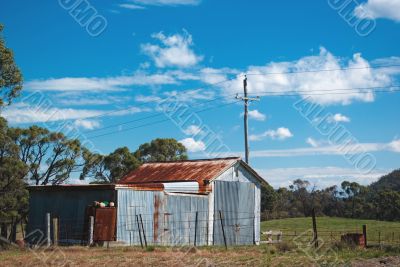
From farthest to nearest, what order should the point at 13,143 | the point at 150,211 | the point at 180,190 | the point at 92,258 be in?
the point at 13,143
the point at 180,190
the point at 150,211
the point at 92,258

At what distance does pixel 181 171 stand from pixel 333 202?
62.2m

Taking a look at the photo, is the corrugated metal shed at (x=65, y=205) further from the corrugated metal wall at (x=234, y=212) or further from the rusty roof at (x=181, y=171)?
the corrugated metal wall at (x=234, y=212)

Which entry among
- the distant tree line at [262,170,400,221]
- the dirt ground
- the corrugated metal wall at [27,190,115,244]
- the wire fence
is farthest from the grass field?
the distant tree line at [262,170,400,221]

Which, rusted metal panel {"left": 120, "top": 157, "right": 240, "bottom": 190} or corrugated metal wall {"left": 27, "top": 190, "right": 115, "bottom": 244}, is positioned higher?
rusted metal panel {"left": 120, "top": 157, "right": 240, "bottom": 190}

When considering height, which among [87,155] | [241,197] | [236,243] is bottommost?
[236,243]

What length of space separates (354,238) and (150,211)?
9.37m

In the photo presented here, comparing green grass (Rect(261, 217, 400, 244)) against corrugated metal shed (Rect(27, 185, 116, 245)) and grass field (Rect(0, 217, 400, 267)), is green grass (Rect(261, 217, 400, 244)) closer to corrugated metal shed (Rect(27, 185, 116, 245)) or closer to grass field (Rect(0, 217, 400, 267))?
grass field (Rect(0, 217, 400, 267))

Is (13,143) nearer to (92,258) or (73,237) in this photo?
(73,237)

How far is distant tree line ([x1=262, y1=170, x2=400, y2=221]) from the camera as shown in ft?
248

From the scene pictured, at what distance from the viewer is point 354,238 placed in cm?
2369

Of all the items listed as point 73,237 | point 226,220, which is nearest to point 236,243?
point 226,220

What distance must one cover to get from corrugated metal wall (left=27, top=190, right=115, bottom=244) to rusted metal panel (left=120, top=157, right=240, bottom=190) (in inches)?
269

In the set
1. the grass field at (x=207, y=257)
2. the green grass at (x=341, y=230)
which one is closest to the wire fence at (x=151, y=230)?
the grass field at (x=207, y=257)

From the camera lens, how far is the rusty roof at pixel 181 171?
101ft
